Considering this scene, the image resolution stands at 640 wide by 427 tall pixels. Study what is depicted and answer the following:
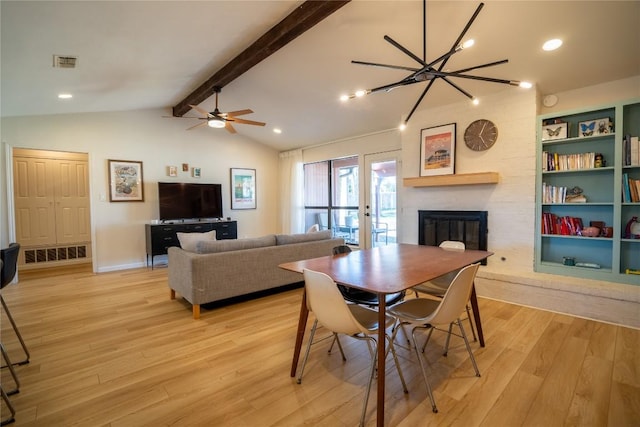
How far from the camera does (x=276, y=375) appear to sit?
6.63ft

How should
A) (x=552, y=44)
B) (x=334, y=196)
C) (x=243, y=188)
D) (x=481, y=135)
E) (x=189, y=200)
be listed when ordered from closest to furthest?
(x=552, y=44) → (x=481, y=135) → (x=189, y=200) → (x=334, y=196) → (x=243, y=188)

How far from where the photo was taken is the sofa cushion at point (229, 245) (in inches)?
124

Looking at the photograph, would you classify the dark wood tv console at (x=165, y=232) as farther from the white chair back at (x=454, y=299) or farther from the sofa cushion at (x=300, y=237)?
the white chair back at (x=454, y=299)

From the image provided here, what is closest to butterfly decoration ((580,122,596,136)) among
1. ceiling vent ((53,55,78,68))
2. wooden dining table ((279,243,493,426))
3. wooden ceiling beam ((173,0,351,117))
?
wooden dining table ((279,243,493,426))

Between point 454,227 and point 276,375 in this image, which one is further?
point 454,227

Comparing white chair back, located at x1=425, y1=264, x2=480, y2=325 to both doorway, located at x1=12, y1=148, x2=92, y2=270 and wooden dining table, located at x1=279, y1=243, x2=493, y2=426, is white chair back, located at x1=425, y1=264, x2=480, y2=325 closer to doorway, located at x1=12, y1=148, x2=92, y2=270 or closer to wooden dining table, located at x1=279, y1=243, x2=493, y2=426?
wooden dining table, located at x1=279, y1=243, x2=493, y2=426

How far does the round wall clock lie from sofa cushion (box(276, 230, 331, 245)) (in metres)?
2.27

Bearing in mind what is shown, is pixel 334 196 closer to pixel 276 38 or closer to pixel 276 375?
pixel 276 38

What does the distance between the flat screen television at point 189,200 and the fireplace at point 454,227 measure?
13.4 feet

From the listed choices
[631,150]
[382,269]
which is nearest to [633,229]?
[631,150]

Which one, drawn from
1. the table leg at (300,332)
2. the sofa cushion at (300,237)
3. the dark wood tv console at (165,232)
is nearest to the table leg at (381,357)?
the table leg at (300,332)

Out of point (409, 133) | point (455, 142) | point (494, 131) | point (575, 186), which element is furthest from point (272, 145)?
point (575, 186)

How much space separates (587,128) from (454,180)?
144cm

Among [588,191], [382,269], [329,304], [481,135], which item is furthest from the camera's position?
[481,135]
